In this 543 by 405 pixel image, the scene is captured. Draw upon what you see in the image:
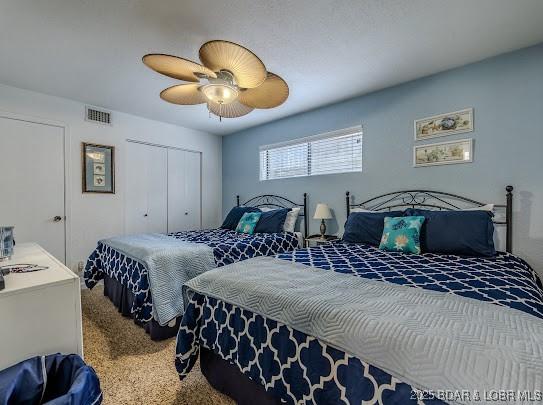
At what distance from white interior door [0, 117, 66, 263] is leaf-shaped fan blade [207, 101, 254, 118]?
2272 mm

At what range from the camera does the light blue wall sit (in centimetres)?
217

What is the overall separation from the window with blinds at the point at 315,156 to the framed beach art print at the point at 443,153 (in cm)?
67

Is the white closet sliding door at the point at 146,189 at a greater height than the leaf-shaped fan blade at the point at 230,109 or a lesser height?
lesser

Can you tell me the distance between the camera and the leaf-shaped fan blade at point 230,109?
7.51 feet

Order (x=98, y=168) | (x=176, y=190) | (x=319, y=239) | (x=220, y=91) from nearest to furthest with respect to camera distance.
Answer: (x=220, y=91)
(x=319, y=239)
(x=98, y=168)
(x=176, y=190)

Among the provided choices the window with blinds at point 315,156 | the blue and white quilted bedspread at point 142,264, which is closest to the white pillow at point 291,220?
the blue and white quilted bedspread at point 142,264

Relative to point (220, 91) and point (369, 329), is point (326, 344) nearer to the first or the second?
point (369, 329)

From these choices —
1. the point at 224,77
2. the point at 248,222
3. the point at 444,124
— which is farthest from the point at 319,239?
the point at 224,77

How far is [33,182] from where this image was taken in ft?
10.0

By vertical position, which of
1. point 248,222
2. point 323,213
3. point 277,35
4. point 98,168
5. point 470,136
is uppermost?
point 277,35

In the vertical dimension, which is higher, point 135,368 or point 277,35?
point 277,35

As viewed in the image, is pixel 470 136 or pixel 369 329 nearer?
pixel 369 329

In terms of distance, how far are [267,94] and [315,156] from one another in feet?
5.70

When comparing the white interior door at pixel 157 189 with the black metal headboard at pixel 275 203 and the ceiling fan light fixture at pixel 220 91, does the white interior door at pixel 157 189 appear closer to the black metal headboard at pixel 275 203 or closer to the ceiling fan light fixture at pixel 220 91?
the black metal headboard at pixel 275 203
